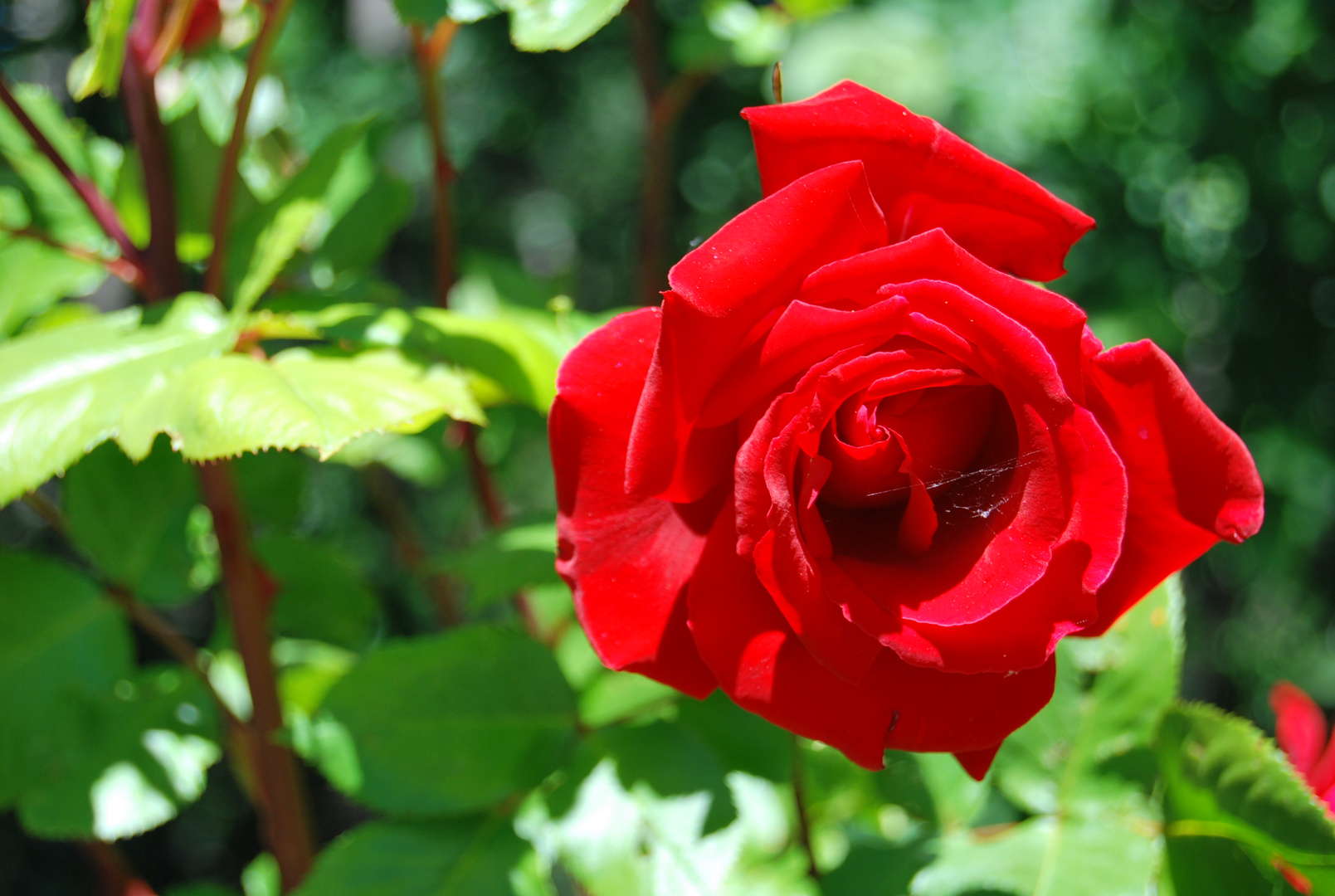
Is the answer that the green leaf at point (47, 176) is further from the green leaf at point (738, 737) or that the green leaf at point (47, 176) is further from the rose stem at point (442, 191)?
the green leaf at point (738, 737)

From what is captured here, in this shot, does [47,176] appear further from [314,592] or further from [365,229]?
[314,592]

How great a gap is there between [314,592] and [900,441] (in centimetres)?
51

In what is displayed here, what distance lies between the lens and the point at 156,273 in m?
0.51

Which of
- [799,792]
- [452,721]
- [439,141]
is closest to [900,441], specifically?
[799,792]

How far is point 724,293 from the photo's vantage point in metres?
0.28

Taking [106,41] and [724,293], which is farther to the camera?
[106,41]

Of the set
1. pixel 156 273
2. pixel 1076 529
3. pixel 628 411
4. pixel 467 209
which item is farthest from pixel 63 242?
pixel 467 209

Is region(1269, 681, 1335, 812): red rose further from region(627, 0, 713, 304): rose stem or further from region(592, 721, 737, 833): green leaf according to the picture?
region(627, 0, 713, 304): rose stem

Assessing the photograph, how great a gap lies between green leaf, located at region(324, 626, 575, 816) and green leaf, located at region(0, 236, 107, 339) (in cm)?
29

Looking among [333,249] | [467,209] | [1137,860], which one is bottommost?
[467,209]

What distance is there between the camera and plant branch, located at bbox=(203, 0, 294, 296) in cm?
46

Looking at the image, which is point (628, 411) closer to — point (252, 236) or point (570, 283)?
point (252, 236)

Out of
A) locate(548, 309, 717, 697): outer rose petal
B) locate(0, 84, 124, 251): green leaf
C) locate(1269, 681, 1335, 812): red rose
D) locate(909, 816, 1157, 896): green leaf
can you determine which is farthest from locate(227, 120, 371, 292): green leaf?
locate(1269, 681, 1335, 812): red rose

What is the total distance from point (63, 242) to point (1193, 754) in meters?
0.66
